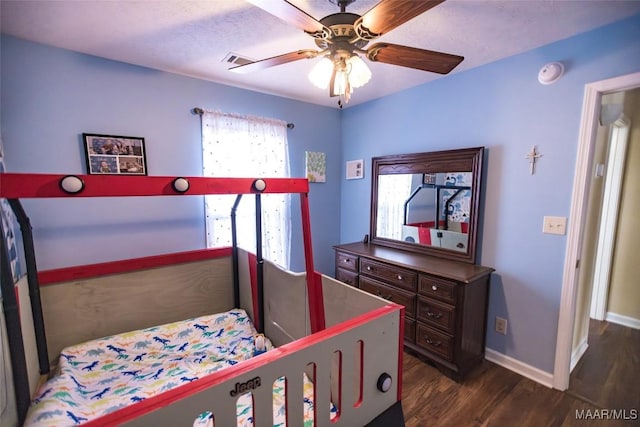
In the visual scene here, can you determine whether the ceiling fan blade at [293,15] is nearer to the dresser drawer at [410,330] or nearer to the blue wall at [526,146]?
the blue wall at [526,146]

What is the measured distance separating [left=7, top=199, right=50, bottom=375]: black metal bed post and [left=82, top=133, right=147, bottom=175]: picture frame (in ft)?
2.20

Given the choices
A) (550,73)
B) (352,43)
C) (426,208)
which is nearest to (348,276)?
(426,208)

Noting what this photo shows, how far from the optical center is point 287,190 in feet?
4.77

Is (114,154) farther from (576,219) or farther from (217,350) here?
(576,219)

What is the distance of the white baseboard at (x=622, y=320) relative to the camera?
2545mm

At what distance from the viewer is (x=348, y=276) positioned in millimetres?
2619

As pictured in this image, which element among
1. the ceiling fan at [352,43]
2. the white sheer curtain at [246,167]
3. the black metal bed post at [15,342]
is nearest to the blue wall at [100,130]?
the white sheer curtain at [246,167]

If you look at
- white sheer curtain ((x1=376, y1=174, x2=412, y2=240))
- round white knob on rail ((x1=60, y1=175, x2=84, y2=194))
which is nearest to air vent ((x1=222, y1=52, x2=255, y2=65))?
round white knob on rail ((x1=60, y1=175, x2=84, y2=194))

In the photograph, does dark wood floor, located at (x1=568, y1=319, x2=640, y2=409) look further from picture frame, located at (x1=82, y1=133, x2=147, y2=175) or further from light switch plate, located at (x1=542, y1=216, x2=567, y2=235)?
picture frame, located at (x1=82, y1=133, x2=147, y2=175)

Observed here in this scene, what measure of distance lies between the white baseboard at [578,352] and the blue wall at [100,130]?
3.11 metres

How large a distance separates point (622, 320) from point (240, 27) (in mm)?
4143

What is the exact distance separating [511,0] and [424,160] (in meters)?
1.22

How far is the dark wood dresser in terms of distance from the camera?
1.85 m

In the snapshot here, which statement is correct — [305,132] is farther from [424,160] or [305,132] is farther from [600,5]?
[600,5]
